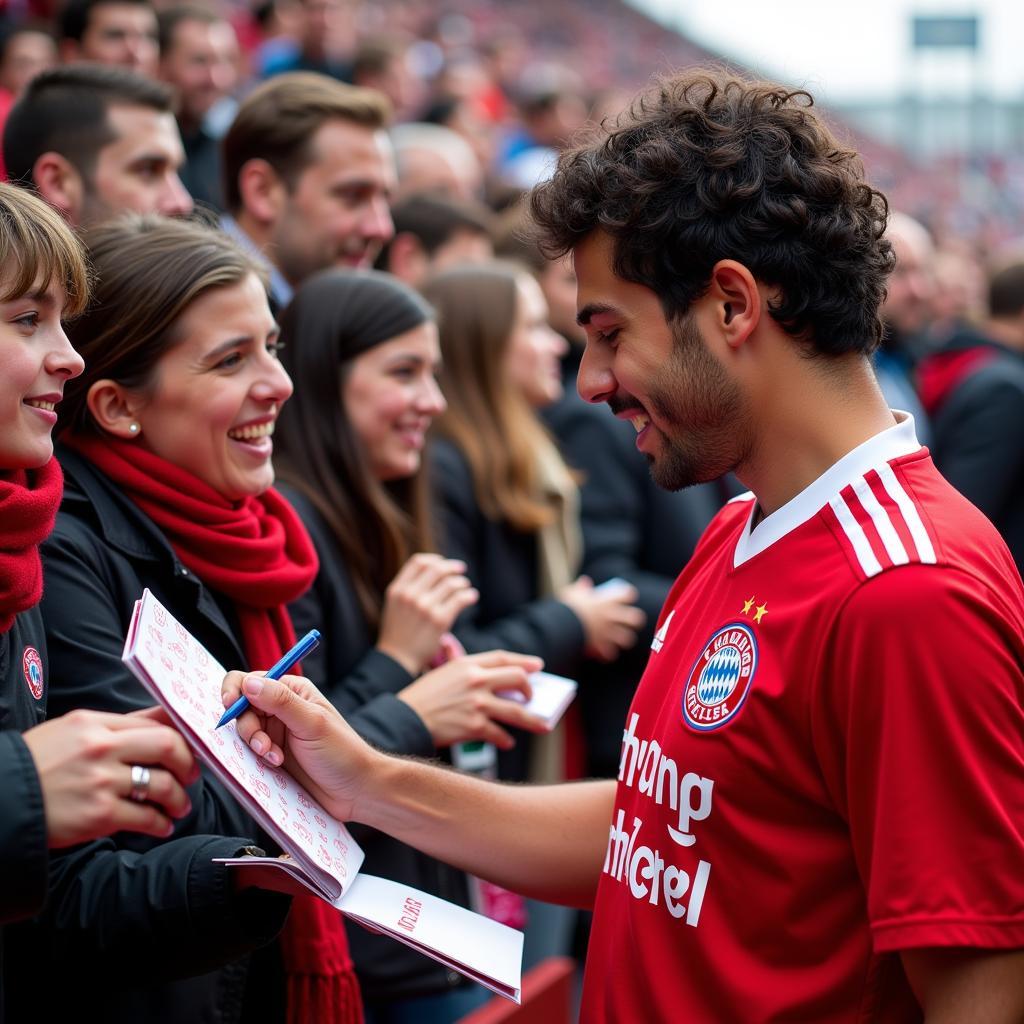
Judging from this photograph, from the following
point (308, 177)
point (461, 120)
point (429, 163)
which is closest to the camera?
point (308, 177)

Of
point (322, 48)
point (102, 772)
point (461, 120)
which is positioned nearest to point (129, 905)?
point (102, 772)

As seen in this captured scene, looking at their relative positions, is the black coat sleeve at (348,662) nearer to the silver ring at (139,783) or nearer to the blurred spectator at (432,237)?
the silver ring at (139,783)

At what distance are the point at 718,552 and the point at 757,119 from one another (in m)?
0.67

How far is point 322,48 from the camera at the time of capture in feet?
28.4

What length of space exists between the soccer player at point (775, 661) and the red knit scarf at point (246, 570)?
464mm

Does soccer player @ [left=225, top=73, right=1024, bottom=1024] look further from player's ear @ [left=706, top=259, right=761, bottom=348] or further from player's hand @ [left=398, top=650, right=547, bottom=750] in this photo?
player's hand @ [left=398, top=650, right=547, bottom=750]

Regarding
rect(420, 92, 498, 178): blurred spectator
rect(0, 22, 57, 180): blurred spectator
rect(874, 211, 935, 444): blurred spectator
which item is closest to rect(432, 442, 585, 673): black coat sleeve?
rect(874, 211, 935, 444): blurred spectator

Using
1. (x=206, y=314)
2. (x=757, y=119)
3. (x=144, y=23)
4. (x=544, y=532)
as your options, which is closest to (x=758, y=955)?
(x=757, y=119)

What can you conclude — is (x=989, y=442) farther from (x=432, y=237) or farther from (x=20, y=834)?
(x=20, y=834)

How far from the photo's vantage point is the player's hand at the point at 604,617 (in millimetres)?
3936

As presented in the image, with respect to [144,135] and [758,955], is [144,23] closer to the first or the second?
[144,135]

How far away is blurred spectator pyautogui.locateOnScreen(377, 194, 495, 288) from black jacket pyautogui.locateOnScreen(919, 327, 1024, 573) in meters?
2.07

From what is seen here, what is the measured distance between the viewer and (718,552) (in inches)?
84.9

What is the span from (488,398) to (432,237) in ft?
4.82
